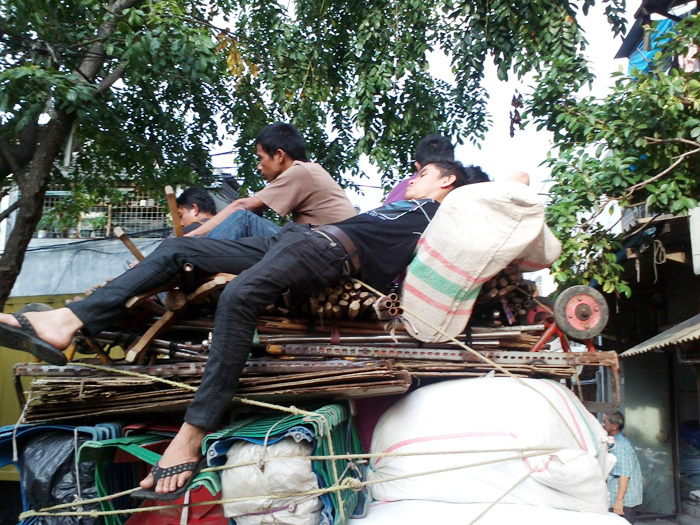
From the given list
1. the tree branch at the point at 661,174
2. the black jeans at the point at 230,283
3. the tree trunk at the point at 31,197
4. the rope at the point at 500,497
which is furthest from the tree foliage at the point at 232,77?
the rope at the point at 500,497

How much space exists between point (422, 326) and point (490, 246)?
0.45 m

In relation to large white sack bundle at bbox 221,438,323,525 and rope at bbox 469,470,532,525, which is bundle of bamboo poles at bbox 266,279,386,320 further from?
rope at bbox 469,470,532,525

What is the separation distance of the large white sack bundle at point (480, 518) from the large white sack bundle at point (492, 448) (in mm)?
31

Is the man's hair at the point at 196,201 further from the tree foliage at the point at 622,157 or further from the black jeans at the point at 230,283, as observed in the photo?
the tree foliage at the point at 622,157

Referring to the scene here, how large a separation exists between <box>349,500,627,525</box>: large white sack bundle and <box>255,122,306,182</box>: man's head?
77.2 inches

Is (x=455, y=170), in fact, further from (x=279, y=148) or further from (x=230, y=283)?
(x=230, y=283)

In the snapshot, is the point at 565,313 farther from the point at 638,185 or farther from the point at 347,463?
the point at 638,185

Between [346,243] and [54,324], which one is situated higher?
[346,243]

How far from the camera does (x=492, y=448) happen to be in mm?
2600

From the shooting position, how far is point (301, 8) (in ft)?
23.9

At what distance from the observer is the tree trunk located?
582 cm

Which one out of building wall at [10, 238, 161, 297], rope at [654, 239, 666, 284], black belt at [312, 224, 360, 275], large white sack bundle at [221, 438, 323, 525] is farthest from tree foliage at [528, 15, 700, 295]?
building wall at [10, 238, 161, 297]

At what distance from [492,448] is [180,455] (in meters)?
1.17

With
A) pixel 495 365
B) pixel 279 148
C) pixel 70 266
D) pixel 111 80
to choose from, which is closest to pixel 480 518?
pixel 495 365
